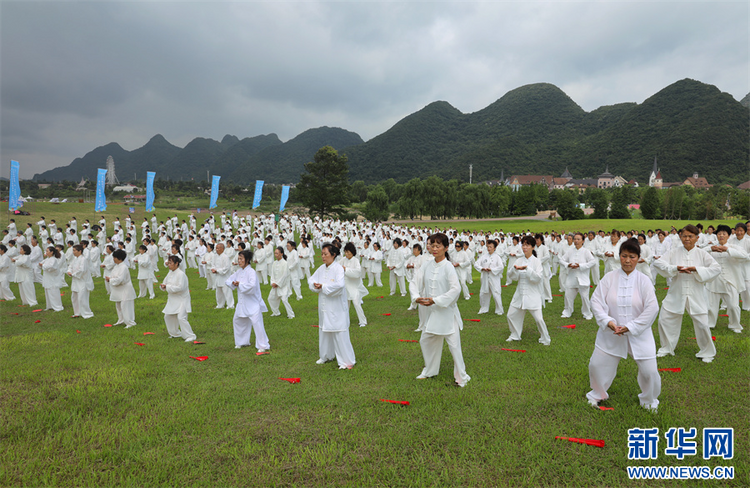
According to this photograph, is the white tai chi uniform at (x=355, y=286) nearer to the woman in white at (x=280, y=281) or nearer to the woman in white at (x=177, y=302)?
the woman in white at (x=280, y=281)

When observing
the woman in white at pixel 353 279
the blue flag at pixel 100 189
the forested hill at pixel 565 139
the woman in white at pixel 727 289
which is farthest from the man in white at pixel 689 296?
the forested hill at pixel 565 139

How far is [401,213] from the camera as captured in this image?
57438 mm

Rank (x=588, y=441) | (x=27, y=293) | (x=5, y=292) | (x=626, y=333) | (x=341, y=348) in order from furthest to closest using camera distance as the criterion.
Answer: (x=5, y=292) → (x=27, y=293) → (x=341, y=348) → (x=626, y=333) → (x=588, y=441)

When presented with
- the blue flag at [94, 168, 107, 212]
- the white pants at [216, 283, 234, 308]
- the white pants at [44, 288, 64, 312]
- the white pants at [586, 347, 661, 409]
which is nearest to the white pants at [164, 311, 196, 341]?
the white pants at [216, 283, 234, 308]

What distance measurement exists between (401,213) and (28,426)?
53825 mm

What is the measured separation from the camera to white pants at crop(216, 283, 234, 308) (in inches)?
476

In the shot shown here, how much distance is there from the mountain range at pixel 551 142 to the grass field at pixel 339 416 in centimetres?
12615

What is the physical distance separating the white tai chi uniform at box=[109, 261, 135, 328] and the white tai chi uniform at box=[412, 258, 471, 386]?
25.7 feet

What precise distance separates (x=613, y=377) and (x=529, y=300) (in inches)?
110

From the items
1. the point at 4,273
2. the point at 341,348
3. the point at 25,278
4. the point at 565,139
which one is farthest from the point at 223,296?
the point at 565,139

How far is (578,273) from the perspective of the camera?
9.46m

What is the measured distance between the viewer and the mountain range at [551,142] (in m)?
108

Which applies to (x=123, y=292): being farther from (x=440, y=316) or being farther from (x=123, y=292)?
(x=440, y=316)

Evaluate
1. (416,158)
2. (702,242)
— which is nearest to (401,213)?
(702,242)
